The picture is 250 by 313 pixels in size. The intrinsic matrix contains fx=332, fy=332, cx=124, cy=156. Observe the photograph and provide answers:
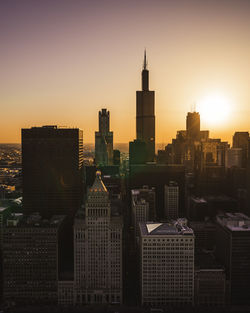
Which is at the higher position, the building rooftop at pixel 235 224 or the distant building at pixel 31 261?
the building rooftop at pixel 235 224

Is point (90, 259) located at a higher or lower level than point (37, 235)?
lower

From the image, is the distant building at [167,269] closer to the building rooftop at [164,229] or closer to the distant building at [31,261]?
the building rooftop at [164,229]

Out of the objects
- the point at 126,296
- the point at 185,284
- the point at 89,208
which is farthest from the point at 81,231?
the point at 185,284

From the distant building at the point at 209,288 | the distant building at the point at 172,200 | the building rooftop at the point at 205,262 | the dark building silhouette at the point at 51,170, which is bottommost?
the distant building at the point at 209,288

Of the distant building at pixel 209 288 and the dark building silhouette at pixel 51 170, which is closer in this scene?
the distant building at pixel 209 288

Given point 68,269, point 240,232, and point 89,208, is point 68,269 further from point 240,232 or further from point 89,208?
point 240,232

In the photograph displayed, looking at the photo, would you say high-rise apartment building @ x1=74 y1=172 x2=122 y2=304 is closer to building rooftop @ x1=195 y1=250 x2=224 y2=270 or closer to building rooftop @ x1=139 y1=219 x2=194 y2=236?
building rooftop @ x1=139 y1=219 x2=194 y2=236

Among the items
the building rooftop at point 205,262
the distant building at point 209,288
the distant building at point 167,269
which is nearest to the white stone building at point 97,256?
the distant building at point 167,269

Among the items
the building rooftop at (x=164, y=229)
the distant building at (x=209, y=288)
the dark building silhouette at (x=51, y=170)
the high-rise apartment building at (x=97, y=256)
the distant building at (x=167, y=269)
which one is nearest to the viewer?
the distant building at (x=167, y=269)

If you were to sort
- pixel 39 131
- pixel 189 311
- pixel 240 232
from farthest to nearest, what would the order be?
pixel 39 131, pixel 240 232, pixel 189 311
